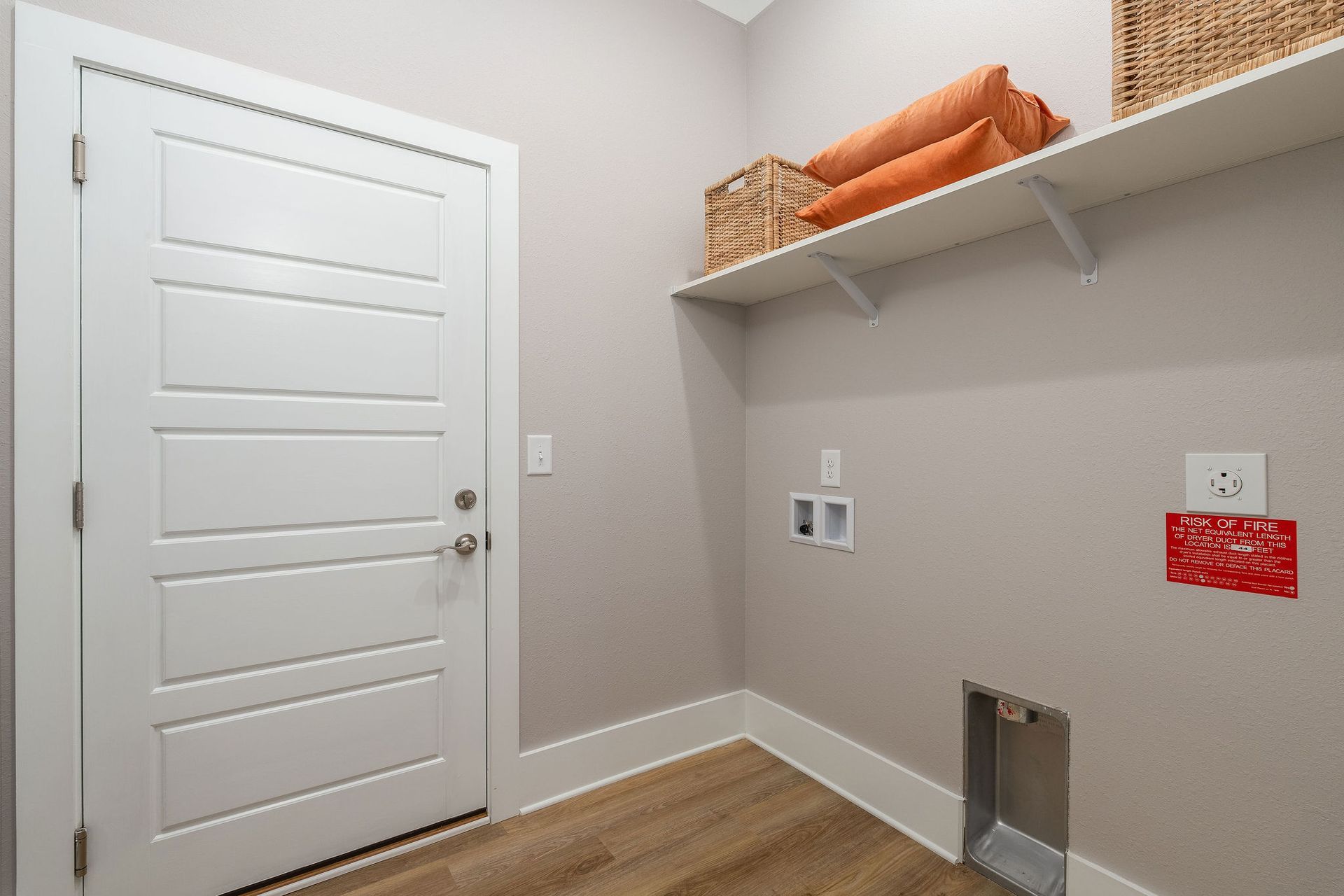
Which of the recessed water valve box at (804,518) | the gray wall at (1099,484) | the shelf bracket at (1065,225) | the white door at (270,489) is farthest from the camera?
the recessed water valve box at (804,518)

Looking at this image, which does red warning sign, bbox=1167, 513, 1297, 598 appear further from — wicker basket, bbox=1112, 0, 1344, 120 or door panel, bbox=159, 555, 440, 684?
door panel, bbox=159, 555, 440, 684

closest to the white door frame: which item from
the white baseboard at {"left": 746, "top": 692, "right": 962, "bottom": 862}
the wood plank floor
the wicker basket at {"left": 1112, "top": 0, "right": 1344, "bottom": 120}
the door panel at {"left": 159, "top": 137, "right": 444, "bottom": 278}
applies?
the door panel at {"left": 159, "top": 137, "right": 444, "bottom": 278}

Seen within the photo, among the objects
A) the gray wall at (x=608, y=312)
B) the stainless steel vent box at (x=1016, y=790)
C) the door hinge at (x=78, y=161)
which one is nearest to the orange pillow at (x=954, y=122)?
the gray wall at (x=608, y=312)

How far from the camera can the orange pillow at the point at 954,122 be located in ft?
4.48

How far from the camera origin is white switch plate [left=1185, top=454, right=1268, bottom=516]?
120cm

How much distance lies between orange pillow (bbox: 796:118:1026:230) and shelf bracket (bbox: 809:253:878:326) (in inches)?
3.8

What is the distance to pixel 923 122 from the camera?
1.48 meters

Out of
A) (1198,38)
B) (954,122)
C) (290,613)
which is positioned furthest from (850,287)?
(290,613)

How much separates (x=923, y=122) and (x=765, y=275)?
650 millimetres

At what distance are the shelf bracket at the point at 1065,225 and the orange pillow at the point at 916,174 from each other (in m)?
0.13

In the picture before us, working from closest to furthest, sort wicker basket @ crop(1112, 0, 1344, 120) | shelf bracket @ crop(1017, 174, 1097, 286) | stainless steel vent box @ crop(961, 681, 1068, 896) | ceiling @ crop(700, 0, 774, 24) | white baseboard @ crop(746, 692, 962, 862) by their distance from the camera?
1. wicker basket @ crop(1112, 0, 1344, 120)
2. shelf bracket @ crop(1017, 174, 1097, 286)
3. stainless steel vent box @ crop(961, 681, 1068, 896)
4. white baseboard @ crop(746, 692, 962, 862)
5. ceiling @ crop(700, 0, 774, 24)

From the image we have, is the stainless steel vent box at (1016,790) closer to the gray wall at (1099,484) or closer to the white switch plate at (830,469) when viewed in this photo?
the gray wall at (1099,484)

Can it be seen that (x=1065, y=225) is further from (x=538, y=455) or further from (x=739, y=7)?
(x=739, y=7)

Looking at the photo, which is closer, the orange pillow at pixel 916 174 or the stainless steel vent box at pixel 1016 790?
the orange pillow at pixel 916 174
